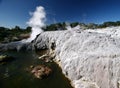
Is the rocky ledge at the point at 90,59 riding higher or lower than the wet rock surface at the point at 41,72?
higher

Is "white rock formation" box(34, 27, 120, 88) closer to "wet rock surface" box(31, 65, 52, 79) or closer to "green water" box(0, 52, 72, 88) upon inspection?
"green water" box(0, 52, 72, 88)

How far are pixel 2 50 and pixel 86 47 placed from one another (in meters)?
30.9

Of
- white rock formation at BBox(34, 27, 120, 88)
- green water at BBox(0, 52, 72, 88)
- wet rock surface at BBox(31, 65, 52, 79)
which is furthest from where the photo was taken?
wet rock surface at BBox(31, 65, 52, 79)

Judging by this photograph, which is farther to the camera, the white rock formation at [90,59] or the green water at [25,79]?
the green water at [25,79]

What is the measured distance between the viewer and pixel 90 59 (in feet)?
69.8

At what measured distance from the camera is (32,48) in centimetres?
4359

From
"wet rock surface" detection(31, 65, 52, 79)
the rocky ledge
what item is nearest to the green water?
"wet rock surface" detection(31, 65, 52, 79)

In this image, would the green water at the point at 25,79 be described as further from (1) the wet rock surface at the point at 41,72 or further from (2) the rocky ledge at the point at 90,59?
(2) the rocky ledge at the point at 90,59

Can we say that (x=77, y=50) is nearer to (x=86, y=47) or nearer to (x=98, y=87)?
(x=86, y=47)

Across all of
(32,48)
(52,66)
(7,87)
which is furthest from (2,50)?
(7,87)

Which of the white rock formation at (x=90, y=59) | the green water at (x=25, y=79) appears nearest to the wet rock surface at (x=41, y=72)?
the green water at (x=25, y=79)

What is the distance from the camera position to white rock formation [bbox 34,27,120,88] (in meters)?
18.1

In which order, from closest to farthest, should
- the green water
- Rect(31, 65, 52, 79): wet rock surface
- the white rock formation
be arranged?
the white rock formation, the green water, Rect(31, 65, 52, 79): wet rock surface

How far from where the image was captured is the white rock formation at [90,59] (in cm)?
1812
